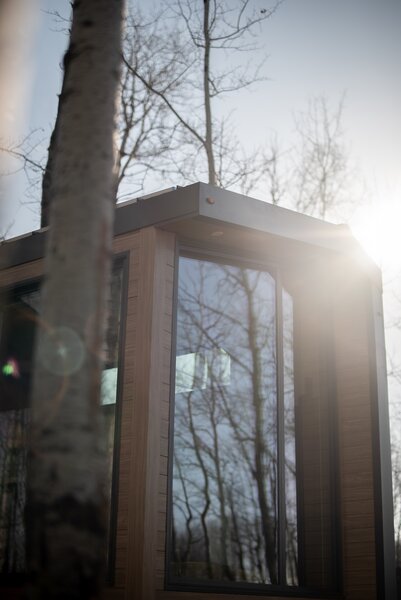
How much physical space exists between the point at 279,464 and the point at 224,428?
0.51m

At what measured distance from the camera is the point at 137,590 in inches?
189

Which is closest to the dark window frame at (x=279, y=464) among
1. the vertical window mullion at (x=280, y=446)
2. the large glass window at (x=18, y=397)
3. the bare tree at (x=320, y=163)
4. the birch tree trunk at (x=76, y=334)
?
the vertical window mullion at (x=280, y=446)

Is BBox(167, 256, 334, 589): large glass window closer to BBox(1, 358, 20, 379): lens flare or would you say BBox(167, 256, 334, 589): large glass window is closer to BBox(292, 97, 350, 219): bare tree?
BBox(1, 358, 20, 379): lens flare

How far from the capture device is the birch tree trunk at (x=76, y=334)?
2.47 meters

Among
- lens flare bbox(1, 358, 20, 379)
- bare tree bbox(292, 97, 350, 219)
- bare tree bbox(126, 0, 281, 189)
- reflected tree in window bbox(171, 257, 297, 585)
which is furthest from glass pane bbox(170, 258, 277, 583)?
bare tree bbox(292, 97, 350, 219)

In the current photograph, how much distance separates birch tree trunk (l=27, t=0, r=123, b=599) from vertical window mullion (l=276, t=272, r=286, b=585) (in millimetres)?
3149

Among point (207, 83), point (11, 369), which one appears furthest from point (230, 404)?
point (207, 83)

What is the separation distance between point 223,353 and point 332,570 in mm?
1741

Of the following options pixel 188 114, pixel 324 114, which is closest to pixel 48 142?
pixel 188 114

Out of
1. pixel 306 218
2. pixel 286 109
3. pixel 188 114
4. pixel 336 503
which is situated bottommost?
pixel 336 503

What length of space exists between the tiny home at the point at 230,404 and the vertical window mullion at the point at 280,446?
1cm

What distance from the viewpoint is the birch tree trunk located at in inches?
97.3

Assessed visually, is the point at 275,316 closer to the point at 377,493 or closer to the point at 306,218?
the point at 306,218

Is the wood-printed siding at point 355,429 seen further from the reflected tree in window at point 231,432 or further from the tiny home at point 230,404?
the reflected tree in window at point 231,432
